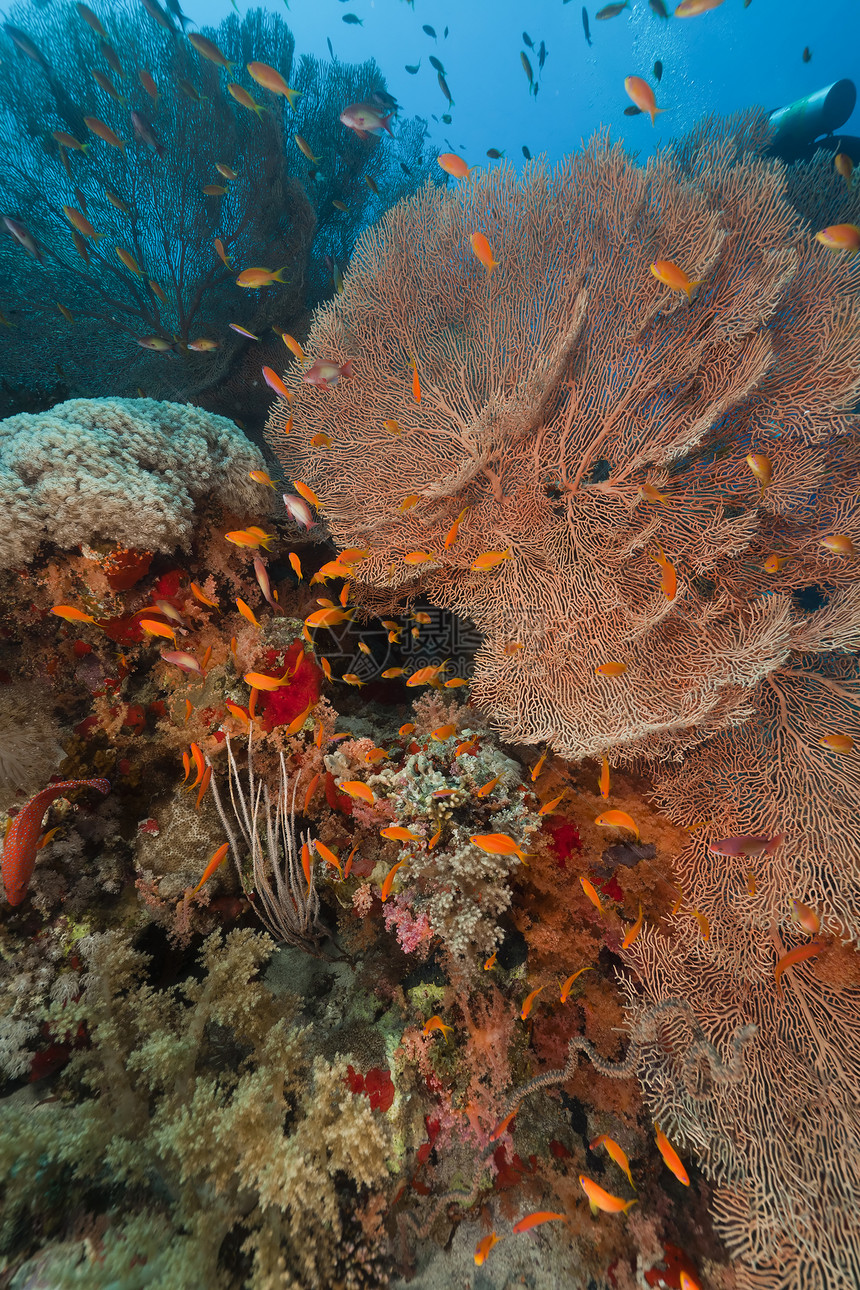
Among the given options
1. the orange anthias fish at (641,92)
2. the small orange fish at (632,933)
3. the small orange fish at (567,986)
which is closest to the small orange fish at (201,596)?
the small orange fish at (567,986)

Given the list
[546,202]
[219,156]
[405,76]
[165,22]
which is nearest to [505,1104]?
[546,202]

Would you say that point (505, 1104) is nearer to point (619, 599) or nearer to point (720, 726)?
point (720, 726)

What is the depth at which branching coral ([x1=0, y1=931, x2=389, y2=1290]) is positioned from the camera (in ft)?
6.39

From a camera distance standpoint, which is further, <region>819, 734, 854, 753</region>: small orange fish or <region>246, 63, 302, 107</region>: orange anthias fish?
<region>246, 63, 302, 107</region>: orange anthias fish

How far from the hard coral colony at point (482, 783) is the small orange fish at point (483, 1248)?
0.8 inches

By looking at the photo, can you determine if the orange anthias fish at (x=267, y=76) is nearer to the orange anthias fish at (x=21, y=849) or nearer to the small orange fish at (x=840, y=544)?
the small orange fish at (x=840, y=544)

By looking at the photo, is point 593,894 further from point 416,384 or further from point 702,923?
point 416,384

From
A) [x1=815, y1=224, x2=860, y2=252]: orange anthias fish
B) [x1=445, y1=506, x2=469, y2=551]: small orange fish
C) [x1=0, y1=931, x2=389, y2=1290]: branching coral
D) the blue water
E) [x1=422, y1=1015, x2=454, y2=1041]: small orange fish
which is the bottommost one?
[x1=422, y1=1015, x2=454, y2=1041]: small orange fish

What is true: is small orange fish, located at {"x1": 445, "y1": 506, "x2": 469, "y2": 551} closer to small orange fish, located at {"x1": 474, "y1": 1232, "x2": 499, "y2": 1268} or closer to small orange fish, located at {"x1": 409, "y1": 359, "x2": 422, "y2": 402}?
small orange fish, located at {"x1": 409, "y1": 359, "x2": 422, "y2": 402}

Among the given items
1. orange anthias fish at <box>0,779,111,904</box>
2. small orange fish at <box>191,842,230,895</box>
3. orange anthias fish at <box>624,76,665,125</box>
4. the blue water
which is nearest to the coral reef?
orange anthias fish at <box>624,76,665,125</box>

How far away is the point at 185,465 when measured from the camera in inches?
153

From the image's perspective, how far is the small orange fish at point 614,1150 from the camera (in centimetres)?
214

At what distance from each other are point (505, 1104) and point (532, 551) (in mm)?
3519

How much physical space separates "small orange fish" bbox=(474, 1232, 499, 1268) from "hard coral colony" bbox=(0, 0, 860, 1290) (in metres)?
0.02
